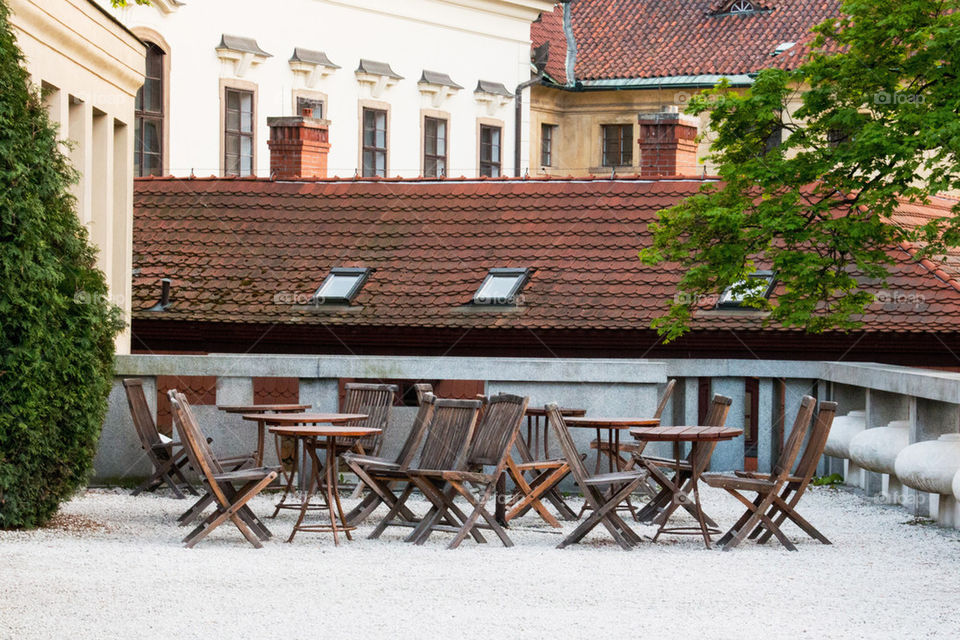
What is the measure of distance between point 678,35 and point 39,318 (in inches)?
1609

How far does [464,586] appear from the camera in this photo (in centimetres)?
1055

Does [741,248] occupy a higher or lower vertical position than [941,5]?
lower

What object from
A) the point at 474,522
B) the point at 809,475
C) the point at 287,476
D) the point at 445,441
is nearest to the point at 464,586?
the point at 474,522

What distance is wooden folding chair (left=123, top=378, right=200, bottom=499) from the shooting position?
15.6m

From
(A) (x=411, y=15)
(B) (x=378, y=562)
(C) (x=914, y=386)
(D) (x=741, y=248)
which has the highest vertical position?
(A) (x=411, y=15)

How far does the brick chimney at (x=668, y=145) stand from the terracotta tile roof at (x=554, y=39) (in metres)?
19.3

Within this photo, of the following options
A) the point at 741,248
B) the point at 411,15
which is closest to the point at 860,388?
the point at 741,248

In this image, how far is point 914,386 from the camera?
14.7m

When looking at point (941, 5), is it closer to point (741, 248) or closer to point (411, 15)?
point (741, 248)

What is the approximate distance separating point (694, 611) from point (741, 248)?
9.23 metres

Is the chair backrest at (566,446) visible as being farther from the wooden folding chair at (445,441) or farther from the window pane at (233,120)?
the window pane at (233,120)

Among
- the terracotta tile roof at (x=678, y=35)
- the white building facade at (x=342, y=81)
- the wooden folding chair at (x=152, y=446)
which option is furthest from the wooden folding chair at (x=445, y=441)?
the terracotta tile roof at (x=678, y=35)

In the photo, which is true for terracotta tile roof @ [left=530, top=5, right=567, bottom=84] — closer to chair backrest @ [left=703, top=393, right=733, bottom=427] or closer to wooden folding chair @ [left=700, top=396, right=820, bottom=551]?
chair backrest @ [left=703, top=393, right=733, bottom=427]

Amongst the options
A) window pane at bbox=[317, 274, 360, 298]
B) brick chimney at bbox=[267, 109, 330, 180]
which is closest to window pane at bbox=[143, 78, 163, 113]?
brick chimney at bbox=[267, 109, 330, 180]
